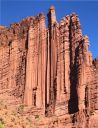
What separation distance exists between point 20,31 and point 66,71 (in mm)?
11114

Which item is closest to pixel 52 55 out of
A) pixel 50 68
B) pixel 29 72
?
pixel 50 68

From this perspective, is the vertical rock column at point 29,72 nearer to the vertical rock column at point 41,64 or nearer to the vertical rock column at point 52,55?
the vertical rock column at point 41,64

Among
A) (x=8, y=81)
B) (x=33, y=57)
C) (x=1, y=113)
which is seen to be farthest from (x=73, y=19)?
(x=1, y=113)

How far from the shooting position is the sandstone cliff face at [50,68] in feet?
164

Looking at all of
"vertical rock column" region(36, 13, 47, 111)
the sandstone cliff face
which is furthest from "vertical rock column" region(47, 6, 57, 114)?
"vertical rock column" region(36, 13, 47, 111)

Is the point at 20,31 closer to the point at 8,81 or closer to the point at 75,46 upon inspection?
the point at 8,81

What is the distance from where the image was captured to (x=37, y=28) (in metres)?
59.6

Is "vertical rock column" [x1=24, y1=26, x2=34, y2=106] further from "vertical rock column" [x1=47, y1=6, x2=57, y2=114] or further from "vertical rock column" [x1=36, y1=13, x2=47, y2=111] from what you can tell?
"vertical rock column" [x1=47, y1=6, x2=57, y2=114]

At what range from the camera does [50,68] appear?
55.9 metres

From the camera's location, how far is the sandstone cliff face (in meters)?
50.1

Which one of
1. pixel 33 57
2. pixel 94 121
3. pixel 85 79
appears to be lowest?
pixel 94 121

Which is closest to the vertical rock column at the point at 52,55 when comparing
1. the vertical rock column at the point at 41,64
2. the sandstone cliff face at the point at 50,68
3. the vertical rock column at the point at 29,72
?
the sandstone cliff face at the point at 50,68

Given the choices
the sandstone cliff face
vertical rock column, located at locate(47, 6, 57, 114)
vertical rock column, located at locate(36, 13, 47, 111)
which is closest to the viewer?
the sandstone cliff face

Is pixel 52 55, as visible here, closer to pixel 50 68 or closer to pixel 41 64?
pixel 50 68
